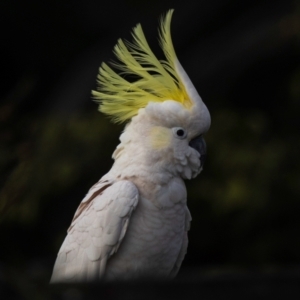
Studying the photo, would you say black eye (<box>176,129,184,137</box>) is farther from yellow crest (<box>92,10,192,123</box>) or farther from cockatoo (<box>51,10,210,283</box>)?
yellow crest (<box>92,10,192,123</box>)

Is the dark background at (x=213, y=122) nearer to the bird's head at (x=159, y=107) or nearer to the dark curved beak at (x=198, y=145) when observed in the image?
Answer: the bird's head at (x=159, y=107)

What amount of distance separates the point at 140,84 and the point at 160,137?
0.23 meters

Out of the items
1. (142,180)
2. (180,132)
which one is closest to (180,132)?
(180,132)

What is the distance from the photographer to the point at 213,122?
553cm

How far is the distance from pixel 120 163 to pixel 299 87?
307 cm

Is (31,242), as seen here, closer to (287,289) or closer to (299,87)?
(299,87)

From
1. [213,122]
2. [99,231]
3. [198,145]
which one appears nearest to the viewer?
[99,231]


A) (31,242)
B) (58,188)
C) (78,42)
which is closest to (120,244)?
(58,188)

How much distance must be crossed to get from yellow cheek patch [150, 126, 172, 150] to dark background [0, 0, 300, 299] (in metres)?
2.09

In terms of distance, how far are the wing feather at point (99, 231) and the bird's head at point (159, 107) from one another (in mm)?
179

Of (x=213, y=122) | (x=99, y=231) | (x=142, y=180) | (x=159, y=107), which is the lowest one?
(x=99, y=231)

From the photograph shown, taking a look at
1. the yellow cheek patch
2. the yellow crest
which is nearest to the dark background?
the yellow crest

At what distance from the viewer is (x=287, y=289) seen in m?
1.67

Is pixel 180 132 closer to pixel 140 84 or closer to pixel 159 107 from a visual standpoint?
pixel 159 107
